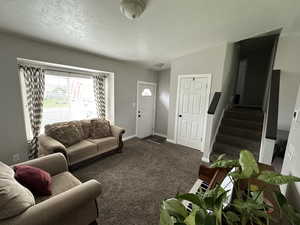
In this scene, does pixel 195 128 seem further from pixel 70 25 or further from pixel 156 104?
pixel 70 25

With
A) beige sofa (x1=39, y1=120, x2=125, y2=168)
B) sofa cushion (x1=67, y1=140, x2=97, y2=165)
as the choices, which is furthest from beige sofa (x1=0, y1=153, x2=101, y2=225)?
sofa cushion (x1=67, y1=140, x2=97, y2=165)

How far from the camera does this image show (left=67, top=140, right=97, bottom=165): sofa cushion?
7.91 ft

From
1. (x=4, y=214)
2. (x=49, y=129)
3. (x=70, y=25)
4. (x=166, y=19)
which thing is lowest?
(x=4, y=214)

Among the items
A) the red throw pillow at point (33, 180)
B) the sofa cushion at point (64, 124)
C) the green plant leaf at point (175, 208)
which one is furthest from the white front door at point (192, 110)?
the red throw pillow at point (33, 180)

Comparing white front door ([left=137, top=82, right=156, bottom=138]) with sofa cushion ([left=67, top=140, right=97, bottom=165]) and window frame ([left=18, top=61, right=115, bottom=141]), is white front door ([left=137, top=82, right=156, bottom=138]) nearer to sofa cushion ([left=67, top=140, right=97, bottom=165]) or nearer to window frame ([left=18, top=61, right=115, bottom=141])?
window frame ([left=18, top=61, right=115, bottom=141])

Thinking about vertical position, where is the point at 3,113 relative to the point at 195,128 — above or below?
above

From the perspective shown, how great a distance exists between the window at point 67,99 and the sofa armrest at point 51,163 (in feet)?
→ 4.53

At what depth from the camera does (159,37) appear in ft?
7.95

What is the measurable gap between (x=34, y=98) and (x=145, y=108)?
3001 millimetres

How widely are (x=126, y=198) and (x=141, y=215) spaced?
351 mm

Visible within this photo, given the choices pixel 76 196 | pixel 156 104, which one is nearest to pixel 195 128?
pixel 156 104

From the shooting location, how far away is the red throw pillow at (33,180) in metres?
1.33

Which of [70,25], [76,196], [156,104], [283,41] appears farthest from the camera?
[156,104]

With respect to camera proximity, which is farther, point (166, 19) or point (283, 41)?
point (283, 41)
